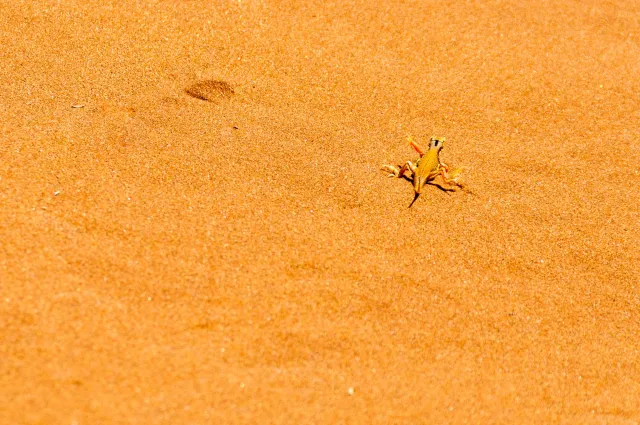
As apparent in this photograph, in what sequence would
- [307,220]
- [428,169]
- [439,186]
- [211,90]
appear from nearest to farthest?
[307,220] → [428,169] → [439,186] → [211,90]

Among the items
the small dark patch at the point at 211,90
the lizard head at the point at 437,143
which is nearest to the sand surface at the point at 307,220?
the small dark patch at the point at 211,90

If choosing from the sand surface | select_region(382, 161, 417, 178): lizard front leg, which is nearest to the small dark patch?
the sand surface

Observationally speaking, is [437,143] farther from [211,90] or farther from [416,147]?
[211,90]

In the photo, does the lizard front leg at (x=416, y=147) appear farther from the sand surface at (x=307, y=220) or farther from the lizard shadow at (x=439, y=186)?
the lizard shadow at (x=439, y=186)

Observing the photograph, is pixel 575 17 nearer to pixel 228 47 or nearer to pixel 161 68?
pixel 228 47

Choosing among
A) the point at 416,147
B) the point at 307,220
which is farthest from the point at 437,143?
the point at 307,220

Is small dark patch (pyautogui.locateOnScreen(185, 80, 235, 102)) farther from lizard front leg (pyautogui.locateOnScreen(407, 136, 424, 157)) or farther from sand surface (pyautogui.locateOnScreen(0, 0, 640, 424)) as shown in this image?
lizard front leg (pyautogui.locateOnScreen(407, 136, 424, 157))

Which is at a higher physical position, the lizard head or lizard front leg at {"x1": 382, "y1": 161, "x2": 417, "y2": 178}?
the lizard head

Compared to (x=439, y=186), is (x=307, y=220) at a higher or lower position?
lower
